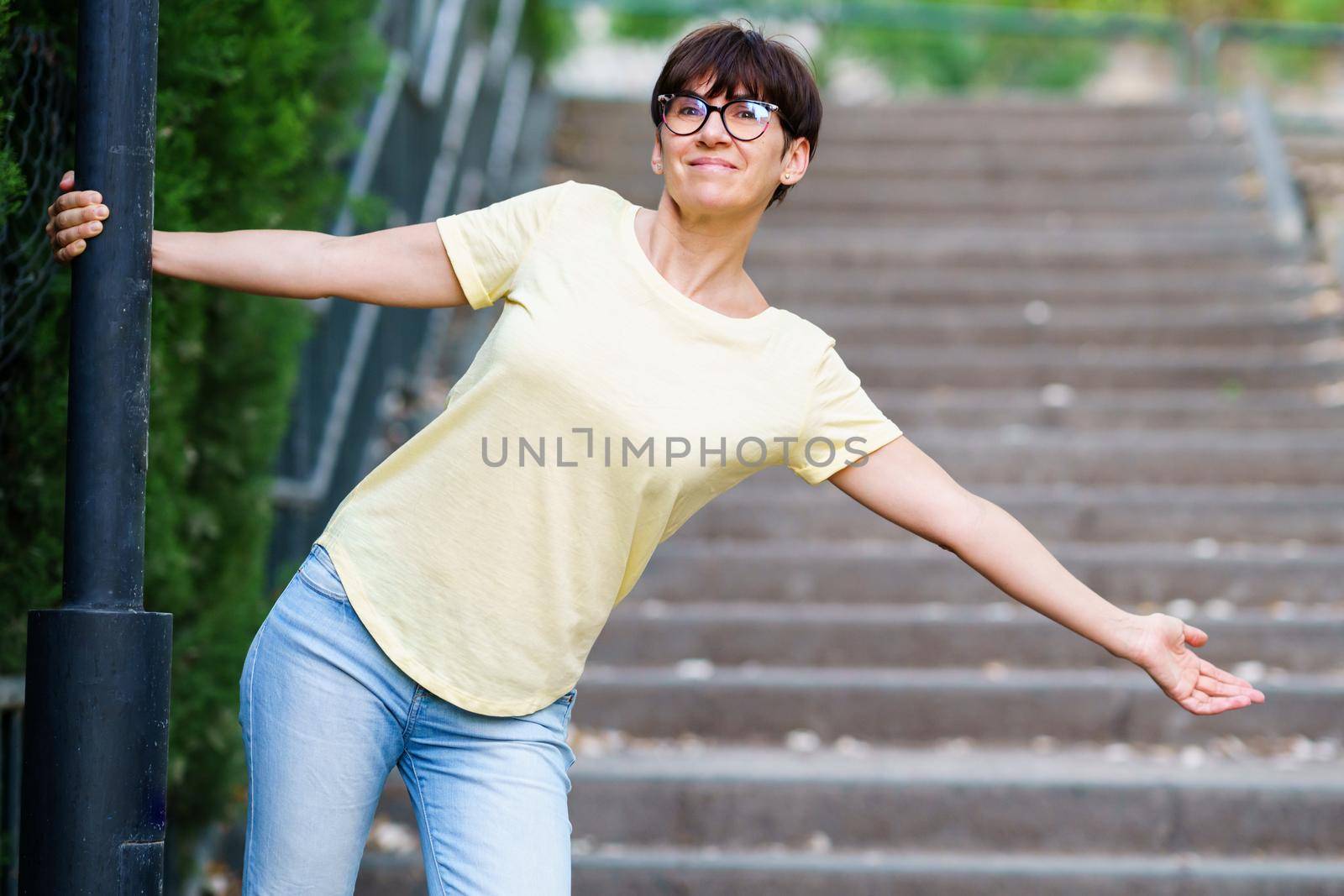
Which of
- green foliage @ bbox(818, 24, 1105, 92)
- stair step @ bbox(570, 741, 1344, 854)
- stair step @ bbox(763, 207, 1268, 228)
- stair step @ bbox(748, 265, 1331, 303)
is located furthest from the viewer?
green foliage @ bbox(818, 24, 1105, 92)

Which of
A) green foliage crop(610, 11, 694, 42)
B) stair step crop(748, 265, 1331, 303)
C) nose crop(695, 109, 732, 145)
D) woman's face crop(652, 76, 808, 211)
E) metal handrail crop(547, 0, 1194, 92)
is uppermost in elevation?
green foliage crop(610, 11, 694, 42)

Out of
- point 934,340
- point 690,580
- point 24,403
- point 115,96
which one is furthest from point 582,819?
point 934,340

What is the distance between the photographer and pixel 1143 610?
5.02 m

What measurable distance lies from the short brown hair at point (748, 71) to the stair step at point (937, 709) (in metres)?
2.60

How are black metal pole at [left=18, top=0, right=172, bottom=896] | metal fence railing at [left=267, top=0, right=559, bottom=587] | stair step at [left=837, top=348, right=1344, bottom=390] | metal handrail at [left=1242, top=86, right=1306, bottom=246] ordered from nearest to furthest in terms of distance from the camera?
black metal pole at [left=18, top=0, right=172, bottom=896]
metal fence railing at [left=267, top=0, right=559, bottom=587]
stair step at [left=837, top=348, right=1344, bottom=390]
metal handrail at [left=1242, top=86, right=1306, bottom=246]

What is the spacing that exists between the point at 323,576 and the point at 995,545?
3.29ft

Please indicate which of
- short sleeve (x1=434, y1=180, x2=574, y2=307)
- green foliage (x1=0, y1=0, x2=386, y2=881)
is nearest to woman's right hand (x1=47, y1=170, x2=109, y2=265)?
short sleeve (x1=434, y1=180, x2=574, y2=307)

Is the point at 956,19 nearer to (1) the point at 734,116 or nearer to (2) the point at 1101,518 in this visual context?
(2) the point at 1101,518

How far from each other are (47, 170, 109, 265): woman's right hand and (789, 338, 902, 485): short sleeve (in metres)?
1.00

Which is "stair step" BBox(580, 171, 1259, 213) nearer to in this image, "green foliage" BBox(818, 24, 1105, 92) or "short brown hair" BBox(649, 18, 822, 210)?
"green foliage" BBox(818, 24, 1105, 92)

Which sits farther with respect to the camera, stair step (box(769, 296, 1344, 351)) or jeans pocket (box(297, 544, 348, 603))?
stair step (box(769, 296, 1344, 351))

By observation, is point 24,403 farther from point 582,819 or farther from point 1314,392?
point 1314,392

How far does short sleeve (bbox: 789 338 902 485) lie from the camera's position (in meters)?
2.14

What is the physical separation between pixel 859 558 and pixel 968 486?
2.63 ft
